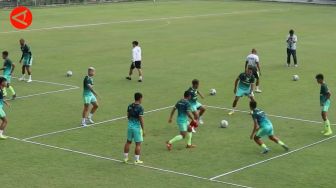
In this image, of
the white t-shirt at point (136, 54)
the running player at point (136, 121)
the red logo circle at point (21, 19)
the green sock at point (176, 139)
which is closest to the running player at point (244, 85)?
the green sock at point (176, 139)

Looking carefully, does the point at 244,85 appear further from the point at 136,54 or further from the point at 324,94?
the point at 136,54

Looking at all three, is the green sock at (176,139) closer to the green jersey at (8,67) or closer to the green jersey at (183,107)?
the green jersey at (183,107)

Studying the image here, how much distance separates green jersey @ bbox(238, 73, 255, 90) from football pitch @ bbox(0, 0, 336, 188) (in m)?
1.17

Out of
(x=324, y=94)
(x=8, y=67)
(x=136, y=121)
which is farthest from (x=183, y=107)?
(x=8, y=67)

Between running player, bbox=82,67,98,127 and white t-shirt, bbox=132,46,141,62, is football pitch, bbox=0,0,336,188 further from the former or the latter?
white t-shirt, bbox=132,46,141,62

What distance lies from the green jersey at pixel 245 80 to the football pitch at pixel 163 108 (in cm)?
117

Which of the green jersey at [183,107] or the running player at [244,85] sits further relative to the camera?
the running player at [244,85]

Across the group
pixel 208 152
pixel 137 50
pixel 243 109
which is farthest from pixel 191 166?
pixel 137 50

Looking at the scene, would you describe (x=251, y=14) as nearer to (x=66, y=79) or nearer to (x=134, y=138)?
(x=66, y=79)

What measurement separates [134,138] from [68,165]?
2.21m

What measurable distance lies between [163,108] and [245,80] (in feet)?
12.7

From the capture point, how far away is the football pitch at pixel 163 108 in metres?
19.2

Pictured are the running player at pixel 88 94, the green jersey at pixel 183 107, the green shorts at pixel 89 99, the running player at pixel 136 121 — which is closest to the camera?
the running player at pixel 136 121

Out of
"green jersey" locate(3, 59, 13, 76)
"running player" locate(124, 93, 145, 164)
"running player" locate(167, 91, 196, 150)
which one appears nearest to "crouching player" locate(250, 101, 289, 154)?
"running player" locate(167, 91, 196, 150)
